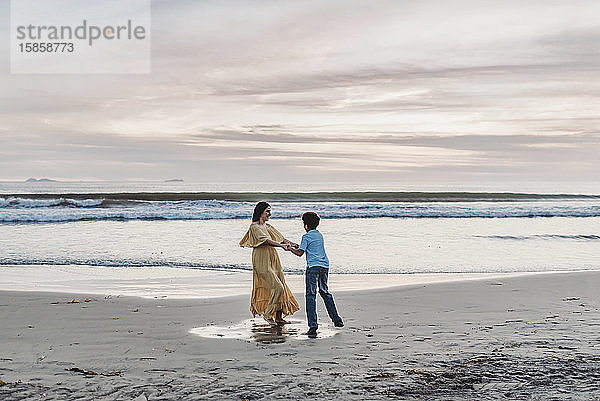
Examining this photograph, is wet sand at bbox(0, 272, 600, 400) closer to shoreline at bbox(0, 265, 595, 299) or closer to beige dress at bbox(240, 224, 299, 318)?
beige dress at bbox(240, 224, 299, 318)

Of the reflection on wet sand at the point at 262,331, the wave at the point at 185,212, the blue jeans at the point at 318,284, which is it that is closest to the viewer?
the reflection on wet sand at the point at 262,331

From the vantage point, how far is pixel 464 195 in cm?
5472

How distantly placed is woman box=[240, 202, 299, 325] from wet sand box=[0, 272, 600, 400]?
0.88 feet

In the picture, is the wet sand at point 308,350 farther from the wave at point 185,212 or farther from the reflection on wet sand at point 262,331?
the wave at point 185,212

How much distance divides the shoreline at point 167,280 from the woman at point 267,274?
6.65 feet

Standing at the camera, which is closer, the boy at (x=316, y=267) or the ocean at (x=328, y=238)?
the boy at (x=316, y=267)

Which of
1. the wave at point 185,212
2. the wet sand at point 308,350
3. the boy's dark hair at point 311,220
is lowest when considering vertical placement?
the wet sand at point 308,350

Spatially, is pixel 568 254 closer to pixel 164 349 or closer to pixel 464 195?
pixel 164 349

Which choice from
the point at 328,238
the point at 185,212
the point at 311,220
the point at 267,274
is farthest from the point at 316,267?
the point at 185,212

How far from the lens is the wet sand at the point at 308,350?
203 inches

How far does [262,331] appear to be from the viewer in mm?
7641

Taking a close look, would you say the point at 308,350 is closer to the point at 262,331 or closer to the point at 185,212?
the point at 262,331

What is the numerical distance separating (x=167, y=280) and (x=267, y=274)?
14.5 ft

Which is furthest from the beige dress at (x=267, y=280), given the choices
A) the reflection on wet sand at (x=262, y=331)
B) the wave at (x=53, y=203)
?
the wave at (x=53, y=203)
